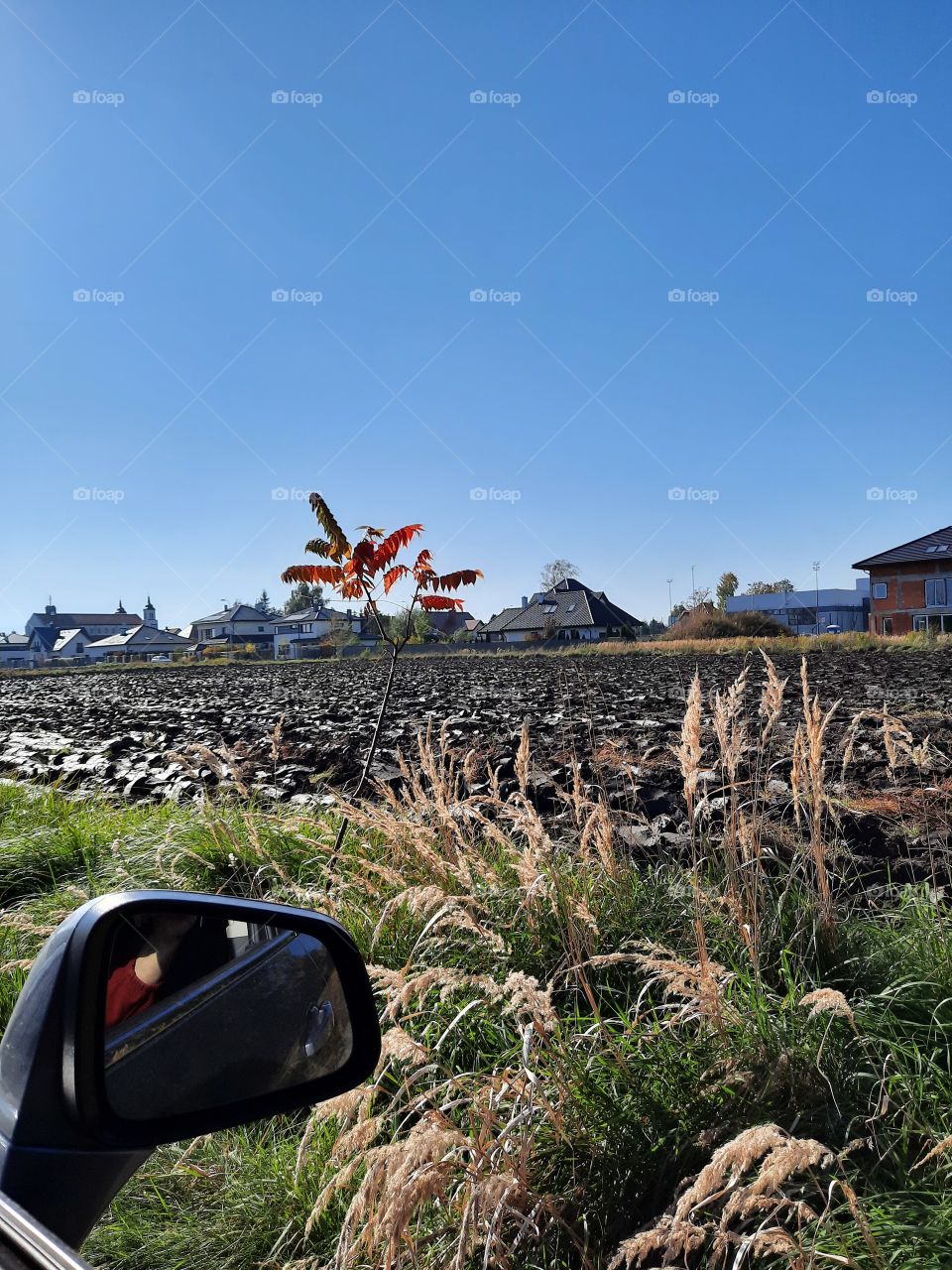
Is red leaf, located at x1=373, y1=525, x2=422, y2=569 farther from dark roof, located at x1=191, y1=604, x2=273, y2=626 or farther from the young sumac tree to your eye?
dark roof, located at x1=191, y1=604, x2=273, y2=626

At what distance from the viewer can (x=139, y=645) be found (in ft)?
273

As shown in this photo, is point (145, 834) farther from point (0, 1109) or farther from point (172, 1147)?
point (0, 1109)

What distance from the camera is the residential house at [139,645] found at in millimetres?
81750

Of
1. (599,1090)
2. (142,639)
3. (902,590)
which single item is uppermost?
(902,590)

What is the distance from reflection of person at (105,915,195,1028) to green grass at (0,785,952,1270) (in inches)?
25.2

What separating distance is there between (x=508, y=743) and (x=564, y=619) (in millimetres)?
54379

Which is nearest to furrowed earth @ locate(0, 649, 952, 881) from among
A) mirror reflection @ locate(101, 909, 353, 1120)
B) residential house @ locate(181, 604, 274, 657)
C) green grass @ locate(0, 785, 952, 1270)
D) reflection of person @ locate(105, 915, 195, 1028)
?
green grass @ locate(0, 785, 952, 1270)

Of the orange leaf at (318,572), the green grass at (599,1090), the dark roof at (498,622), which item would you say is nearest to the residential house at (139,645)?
the dark roof at (498,622)

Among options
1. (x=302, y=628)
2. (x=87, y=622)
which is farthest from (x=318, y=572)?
(x=87, y=622)

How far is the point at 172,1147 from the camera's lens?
244 centimetres

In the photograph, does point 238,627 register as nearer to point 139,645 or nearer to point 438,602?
point 139,645

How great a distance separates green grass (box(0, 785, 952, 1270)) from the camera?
1.73 meters

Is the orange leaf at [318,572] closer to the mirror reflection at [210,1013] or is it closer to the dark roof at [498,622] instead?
the mirror reflection at [210,1013]

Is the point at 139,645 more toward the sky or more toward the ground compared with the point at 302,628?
more toward the ground
